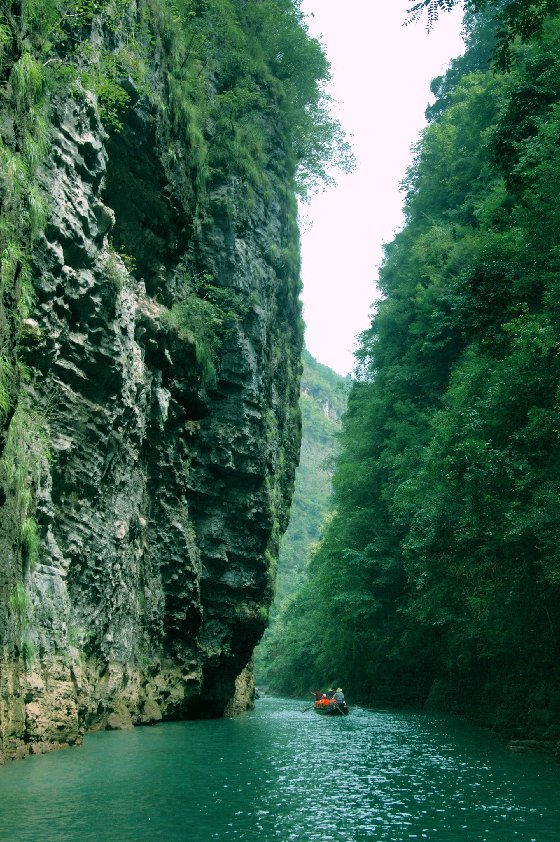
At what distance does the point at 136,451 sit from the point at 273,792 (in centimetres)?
908

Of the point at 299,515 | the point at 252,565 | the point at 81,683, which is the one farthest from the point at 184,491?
the point at 299,515

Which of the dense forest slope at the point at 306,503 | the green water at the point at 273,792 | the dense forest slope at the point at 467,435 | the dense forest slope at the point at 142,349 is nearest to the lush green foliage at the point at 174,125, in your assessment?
the dense forest slope at the point at 142,349

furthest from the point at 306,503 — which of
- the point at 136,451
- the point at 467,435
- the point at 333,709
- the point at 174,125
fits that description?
the point at 467,435

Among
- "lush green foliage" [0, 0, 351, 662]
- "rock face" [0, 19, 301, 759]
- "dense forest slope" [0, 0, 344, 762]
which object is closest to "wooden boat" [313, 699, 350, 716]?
"rock face" [0, 19, 301, 759]

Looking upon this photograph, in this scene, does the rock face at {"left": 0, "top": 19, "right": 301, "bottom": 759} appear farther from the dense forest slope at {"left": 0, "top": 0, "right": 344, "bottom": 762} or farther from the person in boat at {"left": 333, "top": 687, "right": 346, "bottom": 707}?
the person in boat at {"left": 333, "top": 687, "right": 346, "bottom": 707}

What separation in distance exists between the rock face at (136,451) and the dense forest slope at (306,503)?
1849 centimetres

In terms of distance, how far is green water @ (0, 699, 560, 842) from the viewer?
7977 millimetres

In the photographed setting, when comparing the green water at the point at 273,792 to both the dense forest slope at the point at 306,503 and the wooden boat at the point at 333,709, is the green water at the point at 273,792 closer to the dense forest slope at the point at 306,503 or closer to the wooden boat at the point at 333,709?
the wooden boat at the point at 333,709

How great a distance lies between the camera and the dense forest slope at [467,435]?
15.0m

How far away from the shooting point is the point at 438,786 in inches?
436

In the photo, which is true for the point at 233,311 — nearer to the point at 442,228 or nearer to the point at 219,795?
the point at 442,228

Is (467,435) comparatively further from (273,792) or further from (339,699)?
(339,699)

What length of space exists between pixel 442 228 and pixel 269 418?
40.0 ft

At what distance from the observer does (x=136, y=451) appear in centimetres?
1761
